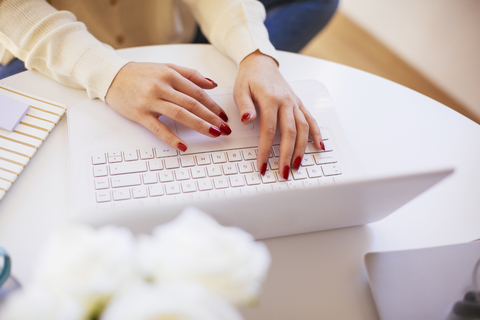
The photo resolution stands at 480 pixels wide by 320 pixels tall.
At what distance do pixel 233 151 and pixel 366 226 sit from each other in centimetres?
26

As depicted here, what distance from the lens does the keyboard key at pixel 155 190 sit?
0.55 metres

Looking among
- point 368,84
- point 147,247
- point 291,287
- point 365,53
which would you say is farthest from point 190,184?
point 365,53

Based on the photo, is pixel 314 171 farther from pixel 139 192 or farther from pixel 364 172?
A: pixel 139 192

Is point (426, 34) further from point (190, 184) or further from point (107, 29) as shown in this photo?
point (190, 184)

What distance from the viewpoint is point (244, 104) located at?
65cm

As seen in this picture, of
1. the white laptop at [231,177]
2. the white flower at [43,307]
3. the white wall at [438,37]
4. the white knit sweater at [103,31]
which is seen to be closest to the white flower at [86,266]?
the white flower at [43,307]

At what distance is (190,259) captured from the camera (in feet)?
0.67

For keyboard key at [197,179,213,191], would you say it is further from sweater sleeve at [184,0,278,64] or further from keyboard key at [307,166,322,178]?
sweater sleeve at [184,0,278,64]

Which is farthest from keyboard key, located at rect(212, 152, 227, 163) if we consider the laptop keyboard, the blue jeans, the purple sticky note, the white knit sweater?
the blue jeans

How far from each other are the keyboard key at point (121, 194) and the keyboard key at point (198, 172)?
109 mm

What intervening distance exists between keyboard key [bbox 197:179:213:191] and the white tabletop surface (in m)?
0.13

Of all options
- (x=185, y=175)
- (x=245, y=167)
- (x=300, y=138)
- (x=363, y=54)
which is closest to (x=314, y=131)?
(x=300, y=138)

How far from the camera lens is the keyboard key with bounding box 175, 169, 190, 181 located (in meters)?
0.57

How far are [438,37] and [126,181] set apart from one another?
5.30 feet
